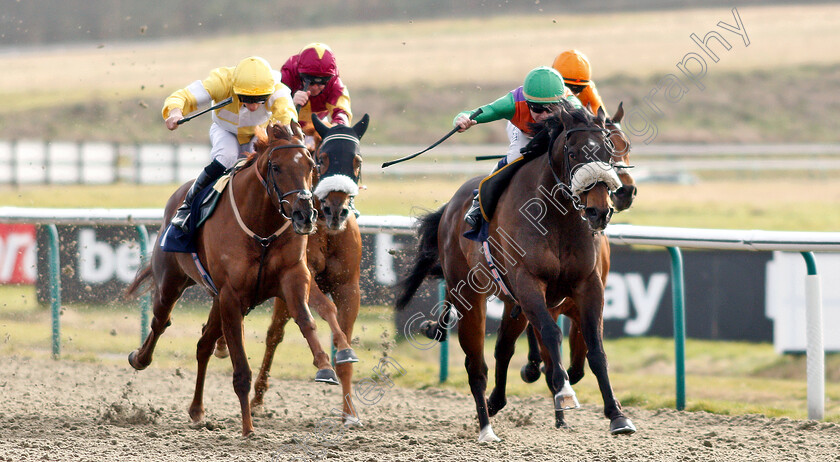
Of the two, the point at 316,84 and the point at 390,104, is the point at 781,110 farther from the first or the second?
the point at 316,84

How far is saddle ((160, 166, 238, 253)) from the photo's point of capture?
5508 mm

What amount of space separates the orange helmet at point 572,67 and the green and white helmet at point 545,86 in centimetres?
35

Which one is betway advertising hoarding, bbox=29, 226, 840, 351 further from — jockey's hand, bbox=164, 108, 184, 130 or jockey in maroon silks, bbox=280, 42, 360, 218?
jockey's hand, bbox=164, 108, 184, 130

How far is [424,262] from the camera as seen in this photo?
20.2 ft

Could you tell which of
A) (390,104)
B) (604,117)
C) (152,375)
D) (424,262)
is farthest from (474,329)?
(390,104)

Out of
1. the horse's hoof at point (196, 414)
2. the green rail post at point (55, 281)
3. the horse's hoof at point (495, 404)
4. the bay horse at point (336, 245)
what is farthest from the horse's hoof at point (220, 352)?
the green rail post at point (55, 281)

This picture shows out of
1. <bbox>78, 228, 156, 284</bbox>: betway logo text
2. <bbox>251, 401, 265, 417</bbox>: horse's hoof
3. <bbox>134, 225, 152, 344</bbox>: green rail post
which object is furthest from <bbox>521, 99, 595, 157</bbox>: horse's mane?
<bbox>78, 228, 156, 284</bbox>: betway logo text

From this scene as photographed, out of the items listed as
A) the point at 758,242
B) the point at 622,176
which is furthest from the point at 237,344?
the point at 758,242

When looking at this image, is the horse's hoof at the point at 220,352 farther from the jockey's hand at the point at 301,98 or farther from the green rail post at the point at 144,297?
the jockey's hand at the point at 301,98

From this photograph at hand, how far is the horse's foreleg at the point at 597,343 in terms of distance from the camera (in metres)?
4.28

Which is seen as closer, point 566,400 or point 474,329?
point 566,400

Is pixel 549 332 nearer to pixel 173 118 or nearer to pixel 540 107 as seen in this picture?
pixel 540 107

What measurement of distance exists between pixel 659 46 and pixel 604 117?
101ft

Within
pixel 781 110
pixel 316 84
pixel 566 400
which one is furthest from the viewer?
pixel 781 110
